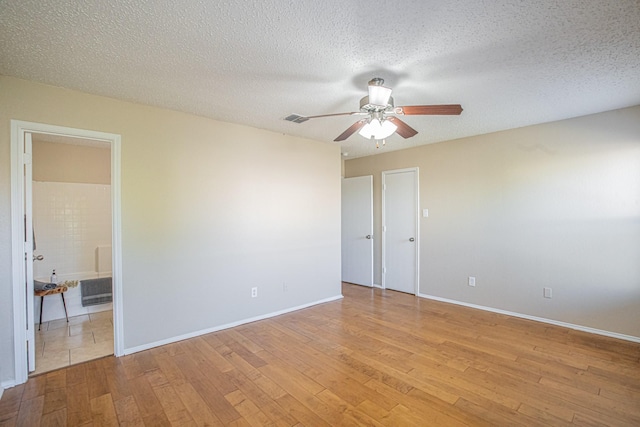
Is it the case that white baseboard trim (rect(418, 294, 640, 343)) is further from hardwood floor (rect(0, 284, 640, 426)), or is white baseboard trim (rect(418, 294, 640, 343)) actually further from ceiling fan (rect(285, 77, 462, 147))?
ceiling fan (rect(285, 77, 462, 147))

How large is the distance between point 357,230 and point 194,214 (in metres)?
3.13

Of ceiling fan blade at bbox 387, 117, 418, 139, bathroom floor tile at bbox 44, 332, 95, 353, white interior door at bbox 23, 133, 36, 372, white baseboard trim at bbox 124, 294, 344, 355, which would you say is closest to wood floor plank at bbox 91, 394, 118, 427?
white baseboard trim at bbox 124, 294, 344, 355

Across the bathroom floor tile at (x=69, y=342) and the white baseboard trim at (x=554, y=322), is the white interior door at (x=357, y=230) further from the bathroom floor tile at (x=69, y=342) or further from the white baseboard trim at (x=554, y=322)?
the bathroom floor tile at (x=69, y=342)

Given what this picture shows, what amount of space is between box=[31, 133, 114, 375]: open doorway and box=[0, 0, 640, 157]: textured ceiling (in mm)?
1896

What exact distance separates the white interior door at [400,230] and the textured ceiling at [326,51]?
211 cm

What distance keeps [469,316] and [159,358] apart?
11.9 ft

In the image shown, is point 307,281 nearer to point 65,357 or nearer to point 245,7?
point 65,357

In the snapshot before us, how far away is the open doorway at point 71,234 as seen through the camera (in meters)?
3.79

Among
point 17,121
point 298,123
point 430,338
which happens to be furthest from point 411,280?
point 17,121

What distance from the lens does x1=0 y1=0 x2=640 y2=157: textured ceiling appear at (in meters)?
1.60

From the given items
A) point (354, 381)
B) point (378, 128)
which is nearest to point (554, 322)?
point (354, 381)

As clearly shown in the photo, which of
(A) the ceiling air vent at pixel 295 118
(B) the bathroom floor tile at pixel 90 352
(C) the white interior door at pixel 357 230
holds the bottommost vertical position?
(B) the bathroom floor tile at pixel 90 352

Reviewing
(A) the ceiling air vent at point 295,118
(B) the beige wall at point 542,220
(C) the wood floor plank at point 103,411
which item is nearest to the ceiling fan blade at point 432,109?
(A) the ceiling air vent at point 295,118

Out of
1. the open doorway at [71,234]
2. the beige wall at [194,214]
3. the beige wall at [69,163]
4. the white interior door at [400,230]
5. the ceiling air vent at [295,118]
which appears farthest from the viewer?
the white interior door at [400,230]
